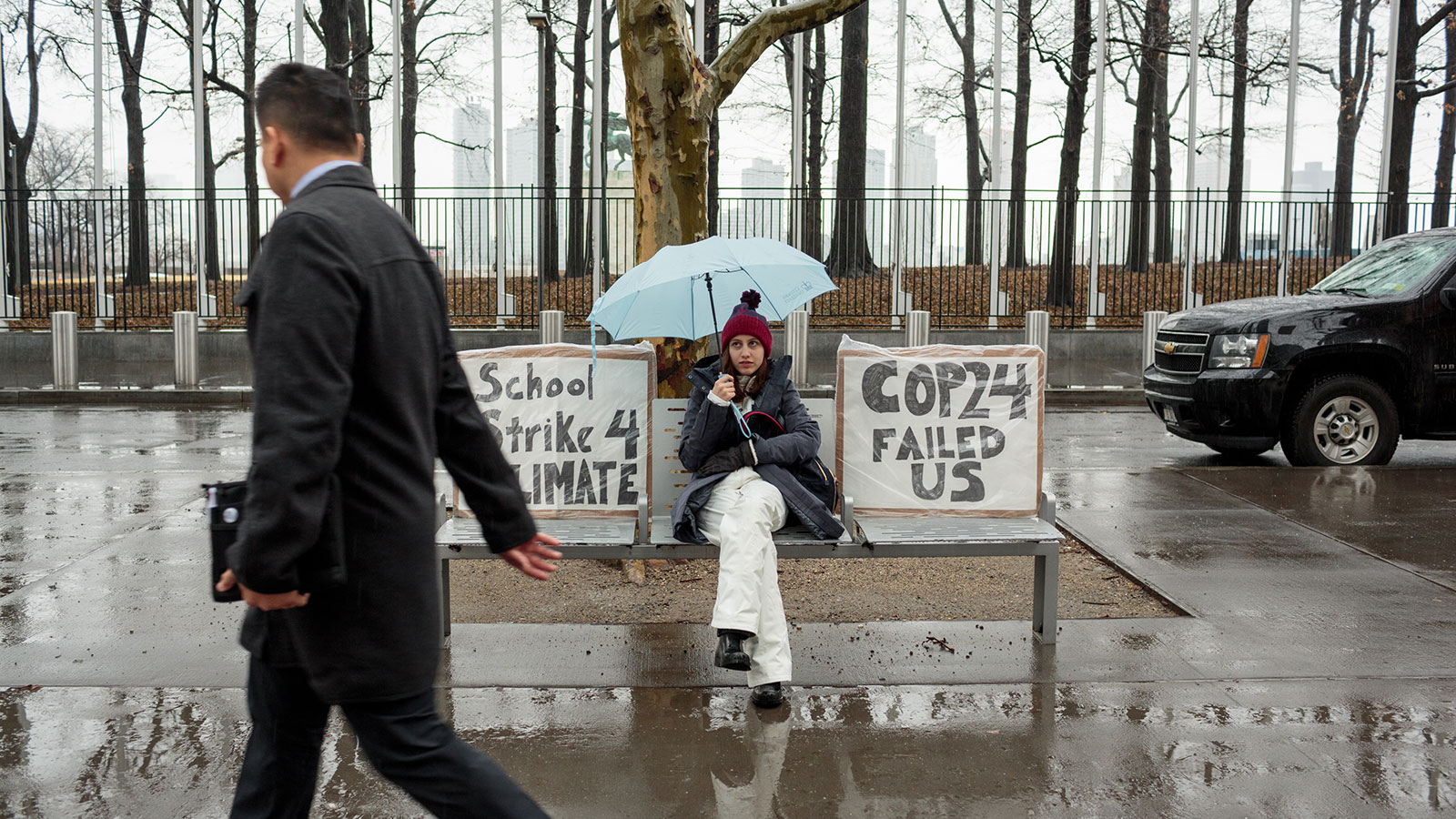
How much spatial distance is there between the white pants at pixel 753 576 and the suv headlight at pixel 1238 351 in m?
6.07

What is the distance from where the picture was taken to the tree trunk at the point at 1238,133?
21.2m

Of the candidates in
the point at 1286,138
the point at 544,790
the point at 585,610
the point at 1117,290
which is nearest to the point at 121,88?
the point at 1117,290

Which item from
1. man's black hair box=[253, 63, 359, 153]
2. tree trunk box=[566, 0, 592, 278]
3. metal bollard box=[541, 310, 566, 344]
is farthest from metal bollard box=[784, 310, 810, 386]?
man's black hair box=[253, 63, 359, 153]

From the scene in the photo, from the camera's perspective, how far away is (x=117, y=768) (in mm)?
3840

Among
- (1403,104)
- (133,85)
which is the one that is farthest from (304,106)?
(133,85)

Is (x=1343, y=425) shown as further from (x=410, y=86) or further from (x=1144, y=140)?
(x=410, y=86)

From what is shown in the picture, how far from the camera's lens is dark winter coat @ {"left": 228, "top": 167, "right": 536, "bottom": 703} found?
229cm

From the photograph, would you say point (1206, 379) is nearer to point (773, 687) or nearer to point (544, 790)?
point (773, 687)

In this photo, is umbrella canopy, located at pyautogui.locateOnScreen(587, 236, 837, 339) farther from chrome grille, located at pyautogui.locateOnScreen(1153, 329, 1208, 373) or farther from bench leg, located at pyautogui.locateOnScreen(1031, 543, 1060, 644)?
chrome grille, located at pyautogui.locateOnScreen(1153, 329, 1208, 373)

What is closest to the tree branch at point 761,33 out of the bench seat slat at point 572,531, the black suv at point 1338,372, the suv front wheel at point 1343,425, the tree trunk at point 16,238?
the bench seat slat at point 572,531

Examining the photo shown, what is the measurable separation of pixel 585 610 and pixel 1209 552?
3.57 metres

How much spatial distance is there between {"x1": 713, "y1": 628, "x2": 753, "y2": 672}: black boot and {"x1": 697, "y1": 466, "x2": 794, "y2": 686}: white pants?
36 millimetres

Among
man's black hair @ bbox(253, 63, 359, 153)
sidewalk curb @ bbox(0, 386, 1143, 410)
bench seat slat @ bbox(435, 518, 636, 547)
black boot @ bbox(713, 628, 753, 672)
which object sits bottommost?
black boot @ bbox(713, 628, 753, 672)

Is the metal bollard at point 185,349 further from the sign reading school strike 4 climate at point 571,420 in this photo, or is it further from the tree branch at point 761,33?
the sign reading school strike 4 climate at point 571,420
